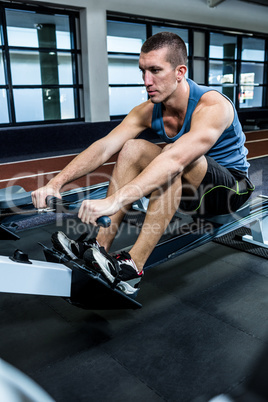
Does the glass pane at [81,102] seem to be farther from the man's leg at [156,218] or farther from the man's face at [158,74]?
the man's leg at [156,218]

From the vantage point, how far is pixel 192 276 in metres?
2.06

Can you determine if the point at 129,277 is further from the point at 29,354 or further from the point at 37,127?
the point at 37,127

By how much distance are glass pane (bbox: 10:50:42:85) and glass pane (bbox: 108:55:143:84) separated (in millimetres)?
1521

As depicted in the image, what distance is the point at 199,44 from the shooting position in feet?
26.8

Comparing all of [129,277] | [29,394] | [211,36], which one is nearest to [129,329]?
[129,277]

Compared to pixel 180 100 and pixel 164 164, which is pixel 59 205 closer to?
pixel 164 164

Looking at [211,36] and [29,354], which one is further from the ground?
[211,36]

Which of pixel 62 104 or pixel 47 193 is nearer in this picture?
pixel 47 193

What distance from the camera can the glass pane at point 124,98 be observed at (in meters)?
7.67

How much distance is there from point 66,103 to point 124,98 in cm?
139

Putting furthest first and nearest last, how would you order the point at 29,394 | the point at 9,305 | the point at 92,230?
1. the point at 92,230
2. the point at 9,305
3. the point at 29,394

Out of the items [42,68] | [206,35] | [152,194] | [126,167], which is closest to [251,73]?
[206,35]

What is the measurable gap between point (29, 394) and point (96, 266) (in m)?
1.02

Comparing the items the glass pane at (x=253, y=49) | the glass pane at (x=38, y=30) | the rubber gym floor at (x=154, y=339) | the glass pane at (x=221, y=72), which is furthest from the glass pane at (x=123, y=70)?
the rubber gym floor at (x=154, y=339)
